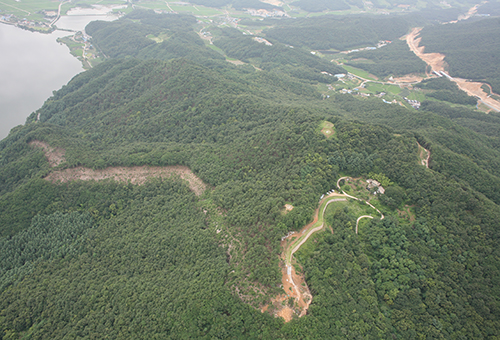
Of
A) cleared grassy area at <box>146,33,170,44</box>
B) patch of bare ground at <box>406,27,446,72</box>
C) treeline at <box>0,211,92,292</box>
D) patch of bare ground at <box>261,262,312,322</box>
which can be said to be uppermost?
patch of bare ground at <box>261,262,312,322</box>

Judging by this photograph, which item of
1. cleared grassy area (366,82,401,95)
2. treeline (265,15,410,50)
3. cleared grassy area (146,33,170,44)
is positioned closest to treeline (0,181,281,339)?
cleared grassy area (366,82,401,95)

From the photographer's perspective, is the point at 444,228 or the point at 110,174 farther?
the point at 110,174

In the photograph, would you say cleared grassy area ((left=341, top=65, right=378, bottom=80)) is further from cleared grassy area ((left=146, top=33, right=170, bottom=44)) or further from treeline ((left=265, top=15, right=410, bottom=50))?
cleared grassy area ((left=146, top=33, right=170, bottom=44))

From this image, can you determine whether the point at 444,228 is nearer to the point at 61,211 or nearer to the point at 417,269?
the point at 417,269

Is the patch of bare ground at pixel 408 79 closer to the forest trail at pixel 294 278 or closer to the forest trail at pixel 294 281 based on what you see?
the forest trail at pixel 294 278

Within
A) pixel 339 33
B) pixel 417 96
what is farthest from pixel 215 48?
pixel 417 96

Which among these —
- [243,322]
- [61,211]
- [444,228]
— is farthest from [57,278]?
[444,228]

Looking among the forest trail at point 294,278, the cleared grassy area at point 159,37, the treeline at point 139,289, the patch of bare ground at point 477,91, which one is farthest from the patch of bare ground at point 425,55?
the treeline at point 139,289
